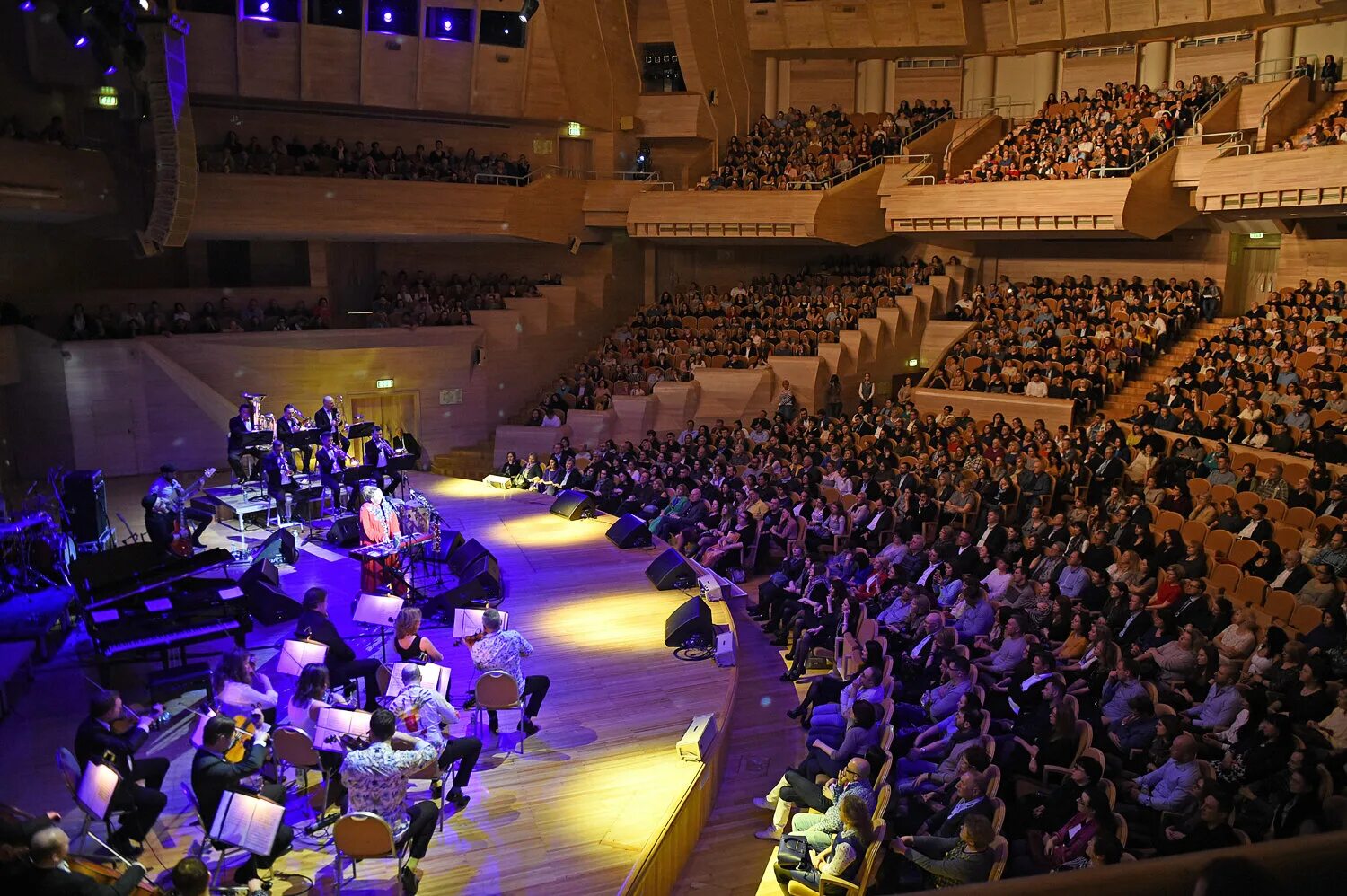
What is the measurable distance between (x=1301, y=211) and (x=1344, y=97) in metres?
2.84

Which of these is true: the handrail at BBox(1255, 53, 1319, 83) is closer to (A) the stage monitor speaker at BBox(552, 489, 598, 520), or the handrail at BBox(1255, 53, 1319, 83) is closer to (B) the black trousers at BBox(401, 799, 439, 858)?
(A) the stage monitor speaker at BBox(552, 489, 598, 520)

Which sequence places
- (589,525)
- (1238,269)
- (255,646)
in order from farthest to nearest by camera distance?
(1238,269) → (589,525) → (255,646)

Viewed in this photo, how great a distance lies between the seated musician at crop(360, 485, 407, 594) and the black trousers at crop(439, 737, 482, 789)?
3.29 metres

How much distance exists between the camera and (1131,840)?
16.9ft

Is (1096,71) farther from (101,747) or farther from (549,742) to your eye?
(101,747)

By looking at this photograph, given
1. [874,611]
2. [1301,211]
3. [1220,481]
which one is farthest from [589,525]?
[1301,211]

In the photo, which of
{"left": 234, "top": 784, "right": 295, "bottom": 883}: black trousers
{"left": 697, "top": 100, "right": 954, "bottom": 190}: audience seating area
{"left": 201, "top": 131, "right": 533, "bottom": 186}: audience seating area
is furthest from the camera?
{"left": 697, "top": 100, "right": 954, "bottom": 190}: audience seating area

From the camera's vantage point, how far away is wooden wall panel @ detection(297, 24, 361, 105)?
713 inches

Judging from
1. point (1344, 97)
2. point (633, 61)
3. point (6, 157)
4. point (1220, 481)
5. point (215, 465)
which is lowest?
point (215, 465)

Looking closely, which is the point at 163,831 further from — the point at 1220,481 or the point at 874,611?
the point at 1220,481

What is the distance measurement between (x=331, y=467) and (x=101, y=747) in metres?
6.51

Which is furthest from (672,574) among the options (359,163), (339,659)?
(359,163)

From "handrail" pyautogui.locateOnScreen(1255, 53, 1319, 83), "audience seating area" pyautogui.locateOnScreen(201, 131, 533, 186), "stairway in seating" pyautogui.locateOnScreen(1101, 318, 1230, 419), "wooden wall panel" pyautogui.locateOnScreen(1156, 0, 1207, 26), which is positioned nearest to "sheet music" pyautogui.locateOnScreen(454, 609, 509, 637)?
"stairway in seating" pyautogui.locateOnScreen(1101, 318, 1230, 419)

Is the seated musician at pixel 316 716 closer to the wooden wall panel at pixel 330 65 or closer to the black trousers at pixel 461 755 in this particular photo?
the black trousers at pixel 461 755
